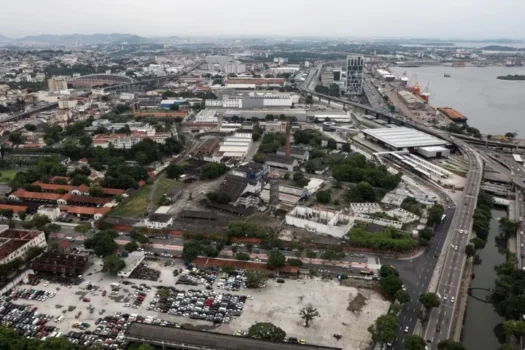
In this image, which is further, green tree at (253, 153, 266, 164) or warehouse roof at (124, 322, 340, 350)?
green tree at (253, 153, 266, 164)

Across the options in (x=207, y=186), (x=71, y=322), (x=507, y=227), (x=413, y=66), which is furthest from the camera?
(x=413, y=66)

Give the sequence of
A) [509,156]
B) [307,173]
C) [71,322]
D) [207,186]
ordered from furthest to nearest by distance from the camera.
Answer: [509,156] → [307,173] → [207,186] → [71,322]

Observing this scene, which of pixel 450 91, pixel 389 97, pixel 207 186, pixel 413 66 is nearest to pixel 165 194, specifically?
pixel 207 186

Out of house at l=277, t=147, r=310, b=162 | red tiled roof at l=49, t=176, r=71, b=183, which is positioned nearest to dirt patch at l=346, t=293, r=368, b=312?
house at l=277, t=147, r=310, b=162

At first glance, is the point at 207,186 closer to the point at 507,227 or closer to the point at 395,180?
the point at 395,180

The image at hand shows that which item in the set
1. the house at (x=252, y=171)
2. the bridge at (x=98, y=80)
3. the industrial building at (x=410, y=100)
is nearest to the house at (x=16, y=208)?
the house at (x=252, y=171)

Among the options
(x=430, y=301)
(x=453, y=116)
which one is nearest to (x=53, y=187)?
(x=430, y=301)

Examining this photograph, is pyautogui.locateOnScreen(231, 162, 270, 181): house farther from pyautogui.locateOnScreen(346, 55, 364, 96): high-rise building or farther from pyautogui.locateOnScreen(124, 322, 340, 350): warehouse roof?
pyautogui.locateOnScreen(346, 55, 364, 96): high-rise building
